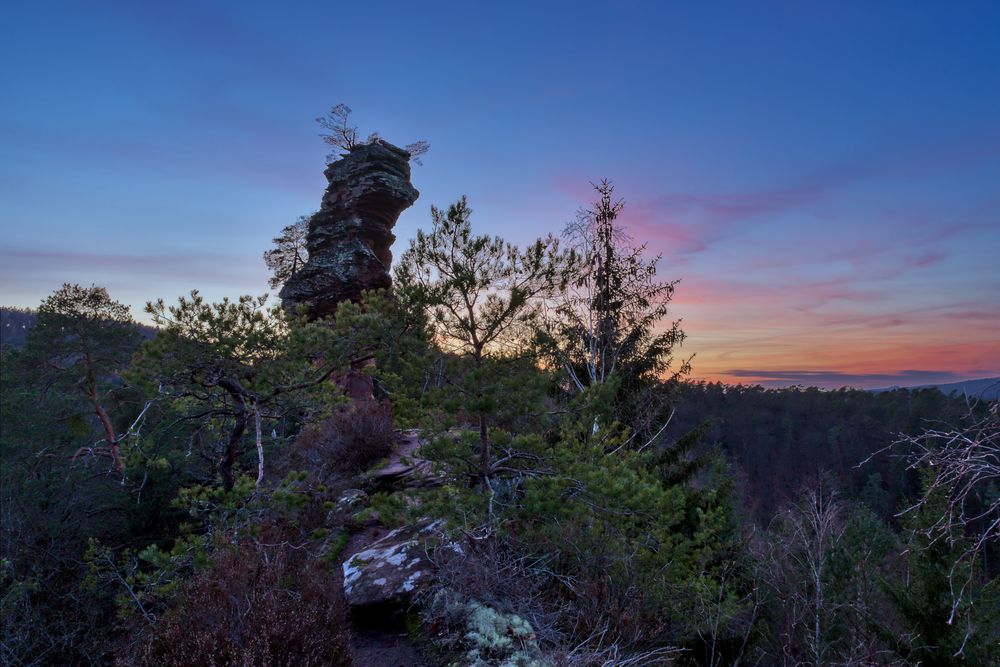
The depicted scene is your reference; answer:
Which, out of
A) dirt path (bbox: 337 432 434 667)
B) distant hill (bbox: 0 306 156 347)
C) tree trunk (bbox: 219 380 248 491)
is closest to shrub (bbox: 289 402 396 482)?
tree trunk (bbox: 219 380 248 491)

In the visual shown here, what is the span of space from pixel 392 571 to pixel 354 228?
17404 millimetres

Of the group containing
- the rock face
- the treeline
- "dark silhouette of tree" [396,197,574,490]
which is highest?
the rock face

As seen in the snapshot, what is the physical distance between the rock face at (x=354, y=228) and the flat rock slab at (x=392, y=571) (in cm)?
1455

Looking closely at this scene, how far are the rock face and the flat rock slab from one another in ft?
47.7

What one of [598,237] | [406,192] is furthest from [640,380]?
[406,192]

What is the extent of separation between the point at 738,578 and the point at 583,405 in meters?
8.29

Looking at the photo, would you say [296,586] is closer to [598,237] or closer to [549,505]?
[549,505]

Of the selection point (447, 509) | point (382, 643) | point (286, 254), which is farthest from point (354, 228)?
point (382, 643)

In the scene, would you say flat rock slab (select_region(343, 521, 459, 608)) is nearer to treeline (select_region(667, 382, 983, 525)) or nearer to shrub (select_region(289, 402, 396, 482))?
shrub (select_region(289, 402, 396, 482))

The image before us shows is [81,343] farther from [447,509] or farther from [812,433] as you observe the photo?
[812,433]

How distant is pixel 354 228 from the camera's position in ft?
68.9

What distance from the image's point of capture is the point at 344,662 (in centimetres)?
468

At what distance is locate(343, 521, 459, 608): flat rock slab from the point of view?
5.80 m

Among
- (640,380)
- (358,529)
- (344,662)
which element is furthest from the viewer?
(640,380)
